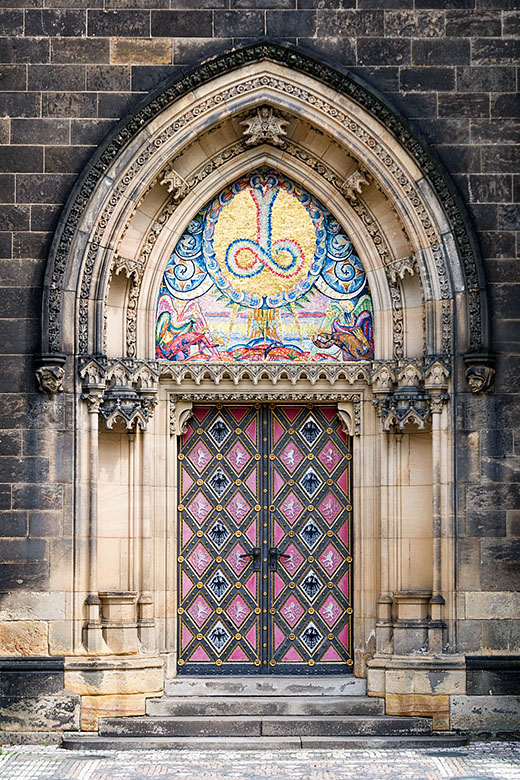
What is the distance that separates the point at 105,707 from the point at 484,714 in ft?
10.9

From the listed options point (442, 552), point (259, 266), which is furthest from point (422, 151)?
point (442, 552)

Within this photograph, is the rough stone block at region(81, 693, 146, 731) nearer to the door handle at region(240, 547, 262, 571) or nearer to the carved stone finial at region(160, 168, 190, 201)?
the door handle at region(240, 547, 262, 571)

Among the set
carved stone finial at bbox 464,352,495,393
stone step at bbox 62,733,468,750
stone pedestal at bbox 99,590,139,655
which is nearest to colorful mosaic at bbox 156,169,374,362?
carved stone finial at bbox 464,352,495,393

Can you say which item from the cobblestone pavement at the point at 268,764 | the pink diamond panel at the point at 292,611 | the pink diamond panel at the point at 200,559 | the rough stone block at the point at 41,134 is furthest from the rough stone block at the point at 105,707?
the rough stone block at the point at 41,134

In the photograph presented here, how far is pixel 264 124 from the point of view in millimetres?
11734

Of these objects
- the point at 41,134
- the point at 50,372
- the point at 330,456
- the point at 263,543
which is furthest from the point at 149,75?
the point at 263,543

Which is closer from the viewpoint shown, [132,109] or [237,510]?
[132,109]

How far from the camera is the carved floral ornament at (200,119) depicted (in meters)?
11.3

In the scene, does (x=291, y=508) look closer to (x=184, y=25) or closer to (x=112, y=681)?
(x=112, y=681)

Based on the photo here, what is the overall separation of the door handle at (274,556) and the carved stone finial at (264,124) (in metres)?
3.80

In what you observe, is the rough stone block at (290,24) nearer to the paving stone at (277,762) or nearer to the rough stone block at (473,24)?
the rough stone block at (473,24)

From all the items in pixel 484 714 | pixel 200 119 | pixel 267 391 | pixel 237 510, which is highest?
pixel 200 119

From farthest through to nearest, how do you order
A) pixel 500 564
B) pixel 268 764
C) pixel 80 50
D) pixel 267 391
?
pixel 267 391 → pixel 80 50 → pixel 500 564 → pixel 268 764

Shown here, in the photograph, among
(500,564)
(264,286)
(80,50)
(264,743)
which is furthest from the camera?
(264,286)
